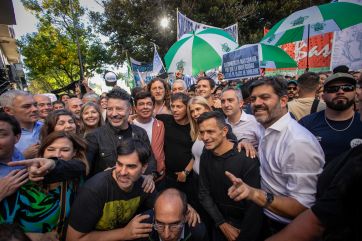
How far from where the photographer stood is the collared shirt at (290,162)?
6.22ft

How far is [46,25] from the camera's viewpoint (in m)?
20.3

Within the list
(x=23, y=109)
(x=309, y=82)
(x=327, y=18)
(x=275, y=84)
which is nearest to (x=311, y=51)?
(x=327, y=18)

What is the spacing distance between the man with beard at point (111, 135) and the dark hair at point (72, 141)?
0.32 m

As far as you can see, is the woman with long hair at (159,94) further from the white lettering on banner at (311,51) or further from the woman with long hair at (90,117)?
the white lettering on banner at (311,51)

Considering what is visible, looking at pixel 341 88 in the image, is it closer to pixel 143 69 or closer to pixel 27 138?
pixel 27 138

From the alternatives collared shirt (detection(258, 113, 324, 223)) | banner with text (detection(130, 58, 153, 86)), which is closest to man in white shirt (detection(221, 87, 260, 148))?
collared shirt (detection(258, 113, 324, 223))

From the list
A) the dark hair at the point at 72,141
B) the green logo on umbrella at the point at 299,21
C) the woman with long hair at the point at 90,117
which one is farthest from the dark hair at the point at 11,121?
the green logo on umbrella at the point at 299,21

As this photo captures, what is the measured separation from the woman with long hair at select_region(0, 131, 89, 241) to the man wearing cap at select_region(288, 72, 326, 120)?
11.1 ft

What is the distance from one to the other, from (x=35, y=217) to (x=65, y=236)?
0.34 m

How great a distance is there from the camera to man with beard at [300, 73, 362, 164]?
271cm

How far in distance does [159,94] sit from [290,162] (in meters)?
2.88

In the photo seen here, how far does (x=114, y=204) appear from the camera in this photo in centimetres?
221

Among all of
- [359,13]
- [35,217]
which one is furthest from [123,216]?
[359,13]

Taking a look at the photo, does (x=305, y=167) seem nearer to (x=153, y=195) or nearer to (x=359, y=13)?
(x=153, y=195)
